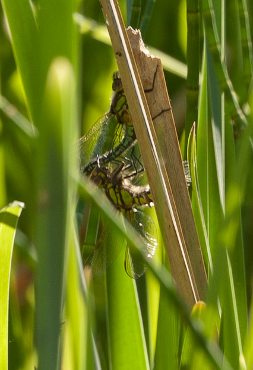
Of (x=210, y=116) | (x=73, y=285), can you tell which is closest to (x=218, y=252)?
(x=73, y=285)

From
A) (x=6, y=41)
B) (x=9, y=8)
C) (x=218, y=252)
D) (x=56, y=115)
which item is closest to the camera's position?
(x=56, y=115)

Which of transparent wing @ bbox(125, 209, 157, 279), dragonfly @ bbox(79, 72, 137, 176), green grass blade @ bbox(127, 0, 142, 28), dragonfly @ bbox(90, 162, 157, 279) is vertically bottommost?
transparent wing @ bbox(125, 209, 157, 279)

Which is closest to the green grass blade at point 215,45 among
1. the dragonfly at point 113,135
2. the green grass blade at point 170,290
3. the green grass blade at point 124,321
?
the dragonfly at point 113,135

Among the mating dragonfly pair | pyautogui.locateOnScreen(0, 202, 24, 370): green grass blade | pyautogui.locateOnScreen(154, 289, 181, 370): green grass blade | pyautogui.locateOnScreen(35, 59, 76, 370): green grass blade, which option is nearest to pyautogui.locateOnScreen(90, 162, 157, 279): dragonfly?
the mating dragonfly pair

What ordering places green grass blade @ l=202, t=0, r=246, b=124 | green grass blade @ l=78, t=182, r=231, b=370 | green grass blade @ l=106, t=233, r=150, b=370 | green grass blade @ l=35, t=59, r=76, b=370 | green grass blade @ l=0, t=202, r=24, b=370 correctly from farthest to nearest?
green grass blade @ l=202, t=0, r=246, b=124, green grass blade @ l=106, t=233, r=150, b=370, green grass blade @ l=0, t=202, r=24, b=370, green grass blade @ l=78, t=182, r=231, b=370, green grass blade @ l=35, t=59, r=76, b=370

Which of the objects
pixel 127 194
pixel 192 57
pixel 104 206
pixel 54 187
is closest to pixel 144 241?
pixel 127 194

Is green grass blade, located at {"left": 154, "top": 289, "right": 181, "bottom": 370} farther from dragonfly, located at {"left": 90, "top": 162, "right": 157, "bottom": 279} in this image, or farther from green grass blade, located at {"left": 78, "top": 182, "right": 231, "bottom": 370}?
green grass blade, located at {"left": 78, "top": 182, "right": 231, "bottom": 370}

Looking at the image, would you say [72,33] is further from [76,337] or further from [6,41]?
[6,41]
